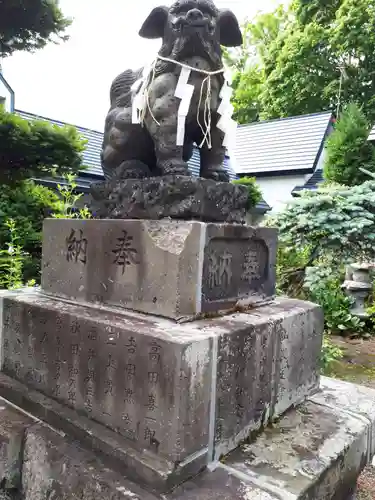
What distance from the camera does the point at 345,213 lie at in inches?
201

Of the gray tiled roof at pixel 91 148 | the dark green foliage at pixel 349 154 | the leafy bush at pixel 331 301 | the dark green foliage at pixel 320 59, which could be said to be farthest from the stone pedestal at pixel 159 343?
the dark green foliage at pixel 320 59

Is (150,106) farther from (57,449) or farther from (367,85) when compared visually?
(367,85)

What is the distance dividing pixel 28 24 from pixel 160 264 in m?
5.39

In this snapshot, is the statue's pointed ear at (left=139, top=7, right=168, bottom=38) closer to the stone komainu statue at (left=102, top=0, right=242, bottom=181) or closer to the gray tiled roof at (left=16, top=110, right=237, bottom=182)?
the stone komainu statue at (left=102, top=0, right=242, bottom=181)

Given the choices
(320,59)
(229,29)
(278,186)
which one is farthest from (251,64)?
(229,29)

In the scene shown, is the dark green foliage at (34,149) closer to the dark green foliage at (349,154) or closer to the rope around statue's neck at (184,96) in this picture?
the rope around statue's neck at (184,96)

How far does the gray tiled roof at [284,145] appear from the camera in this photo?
12.1m

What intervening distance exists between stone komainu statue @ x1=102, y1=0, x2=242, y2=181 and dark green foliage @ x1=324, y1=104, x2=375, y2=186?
806cm

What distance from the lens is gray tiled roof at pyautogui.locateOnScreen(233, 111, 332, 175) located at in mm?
12125

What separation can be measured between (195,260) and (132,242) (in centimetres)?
34

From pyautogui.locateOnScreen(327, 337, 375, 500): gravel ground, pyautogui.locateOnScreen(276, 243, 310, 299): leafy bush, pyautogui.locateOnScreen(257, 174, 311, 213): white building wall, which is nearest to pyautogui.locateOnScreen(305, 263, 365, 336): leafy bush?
pyautogui.locateOnScreen(327, 337, 375, 500): gravel ground

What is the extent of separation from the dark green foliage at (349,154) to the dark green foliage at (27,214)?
22.3 ft

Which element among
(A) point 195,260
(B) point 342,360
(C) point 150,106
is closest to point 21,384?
(A) point 195,260

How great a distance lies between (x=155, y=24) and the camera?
6.07 feet
